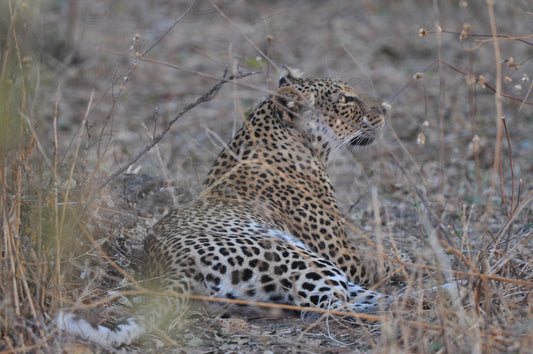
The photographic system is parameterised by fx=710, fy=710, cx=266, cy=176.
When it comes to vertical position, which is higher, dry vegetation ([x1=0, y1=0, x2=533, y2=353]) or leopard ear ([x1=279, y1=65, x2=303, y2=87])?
leopard ear ([x1=279, y1=65, x2=303, y2=87])

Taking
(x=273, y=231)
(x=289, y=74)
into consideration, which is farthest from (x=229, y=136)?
(x=273, y=231)

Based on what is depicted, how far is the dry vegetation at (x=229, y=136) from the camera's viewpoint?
3.49 meters

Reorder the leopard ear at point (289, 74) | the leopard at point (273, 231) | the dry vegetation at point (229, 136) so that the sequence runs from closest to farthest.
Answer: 1. the dry vegetation at point (229, 136)
2. the leopard at point (273, 231)
3. the leopard ear at point (289, 74)

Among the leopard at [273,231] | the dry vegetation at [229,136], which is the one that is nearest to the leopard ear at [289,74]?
the leopard at [273,231]

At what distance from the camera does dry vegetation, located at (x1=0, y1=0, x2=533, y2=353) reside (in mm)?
3490

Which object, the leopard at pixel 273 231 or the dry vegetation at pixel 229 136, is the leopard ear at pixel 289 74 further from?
the dry vegetation at pixel 229 136

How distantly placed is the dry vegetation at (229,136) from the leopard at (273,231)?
0.66 feet

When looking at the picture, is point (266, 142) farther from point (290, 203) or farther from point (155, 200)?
point (155, 200)

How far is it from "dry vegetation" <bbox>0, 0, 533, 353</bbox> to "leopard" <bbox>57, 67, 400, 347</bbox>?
0.20 metres

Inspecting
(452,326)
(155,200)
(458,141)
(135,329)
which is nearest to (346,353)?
(452,326)

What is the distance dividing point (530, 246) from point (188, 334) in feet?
9.71

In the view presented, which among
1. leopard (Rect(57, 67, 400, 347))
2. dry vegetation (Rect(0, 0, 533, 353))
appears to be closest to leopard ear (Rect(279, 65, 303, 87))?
leopard (Rect(57, 67, 400, 347))

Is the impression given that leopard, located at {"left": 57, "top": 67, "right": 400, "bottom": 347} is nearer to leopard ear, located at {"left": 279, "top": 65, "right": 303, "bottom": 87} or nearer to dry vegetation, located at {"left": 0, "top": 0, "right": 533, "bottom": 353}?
leopard ear, located at {"left": 279, "top": 65, "right": 303, "bottom": 87}

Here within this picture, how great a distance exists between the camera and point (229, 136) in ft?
33.1
